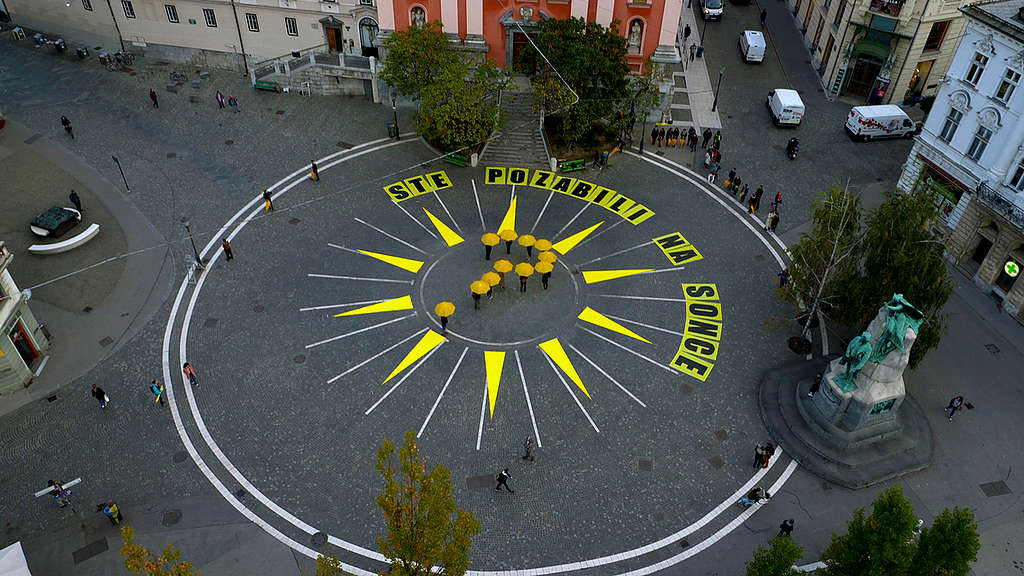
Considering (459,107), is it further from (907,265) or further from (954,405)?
(954,405)

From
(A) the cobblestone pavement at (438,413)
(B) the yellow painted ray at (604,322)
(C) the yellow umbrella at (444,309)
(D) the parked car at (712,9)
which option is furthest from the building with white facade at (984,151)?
(D) the parked car at (712,9)

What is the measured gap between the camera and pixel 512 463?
33750mm

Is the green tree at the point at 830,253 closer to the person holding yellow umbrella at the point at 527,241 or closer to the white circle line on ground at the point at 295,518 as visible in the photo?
the white circle line on ground at the point at 295,518

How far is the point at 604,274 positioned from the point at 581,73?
14750 millimetres

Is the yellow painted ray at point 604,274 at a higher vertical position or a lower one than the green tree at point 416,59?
lower

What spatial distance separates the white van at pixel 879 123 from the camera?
5594 centimetres

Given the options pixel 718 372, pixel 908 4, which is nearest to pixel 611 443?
pixel 718 372

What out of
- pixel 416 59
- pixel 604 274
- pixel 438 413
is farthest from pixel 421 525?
pixel 416 59

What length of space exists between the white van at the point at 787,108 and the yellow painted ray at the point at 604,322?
27.3 meters

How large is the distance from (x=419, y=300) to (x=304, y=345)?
6.90 metres

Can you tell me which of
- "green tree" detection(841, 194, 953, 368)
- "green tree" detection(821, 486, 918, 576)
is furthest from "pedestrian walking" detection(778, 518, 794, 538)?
"green tree" detection(841, 194, 953, 368)

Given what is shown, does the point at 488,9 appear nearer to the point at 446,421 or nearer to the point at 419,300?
A: the point at 419,300

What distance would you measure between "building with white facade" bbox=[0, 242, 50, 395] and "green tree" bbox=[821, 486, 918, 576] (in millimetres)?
37271

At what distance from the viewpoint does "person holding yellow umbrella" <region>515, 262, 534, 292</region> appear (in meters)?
42.1
